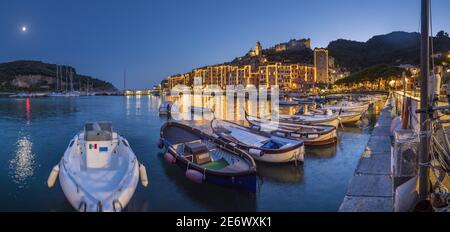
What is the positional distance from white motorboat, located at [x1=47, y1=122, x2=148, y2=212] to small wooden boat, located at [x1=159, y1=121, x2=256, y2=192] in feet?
7.05

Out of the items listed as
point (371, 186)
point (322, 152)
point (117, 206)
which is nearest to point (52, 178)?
point (117, 206)

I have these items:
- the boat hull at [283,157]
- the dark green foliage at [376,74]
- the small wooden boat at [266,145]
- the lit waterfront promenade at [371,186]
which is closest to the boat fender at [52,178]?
the small wooden boat at [266,145]

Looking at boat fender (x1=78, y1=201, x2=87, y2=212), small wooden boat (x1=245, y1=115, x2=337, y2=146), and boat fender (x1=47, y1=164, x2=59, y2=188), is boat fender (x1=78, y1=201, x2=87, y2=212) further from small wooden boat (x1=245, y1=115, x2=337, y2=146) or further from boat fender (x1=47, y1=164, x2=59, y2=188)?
small wooden boat (x1=245, y1=115, x2=337, y2=146)

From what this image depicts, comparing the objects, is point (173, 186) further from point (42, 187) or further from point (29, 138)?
point (29, 138)

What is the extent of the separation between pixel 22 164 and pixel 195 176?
1061 cm

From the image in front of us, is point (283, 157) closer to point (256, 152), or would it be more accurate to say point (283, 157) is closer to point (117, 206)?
point (256, 152)

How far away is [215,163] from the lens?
43.4ft

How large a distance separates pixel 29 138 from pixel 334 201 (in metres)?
24.0

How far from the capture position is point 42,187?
43.2 feet

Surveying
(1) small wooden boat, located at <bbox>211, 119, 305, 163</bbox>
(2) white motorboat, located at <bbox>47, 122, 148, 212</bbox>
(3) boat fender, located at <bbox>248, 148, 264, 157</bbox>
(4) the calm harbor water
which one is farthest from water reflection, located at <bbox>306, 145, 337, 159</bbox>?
(2) white motorboat, located at <bbox>47, 122, 148, 212</bbox>

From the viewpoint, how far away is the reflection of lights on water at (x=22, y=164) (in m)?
14.7

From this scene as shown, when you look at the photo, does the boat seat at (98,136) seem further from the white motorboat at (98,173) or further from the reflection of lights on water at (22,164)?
the reflection of lights on water at (22,164)

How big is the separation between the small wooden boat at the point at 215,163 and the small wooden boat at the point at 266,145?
1.77 meters
